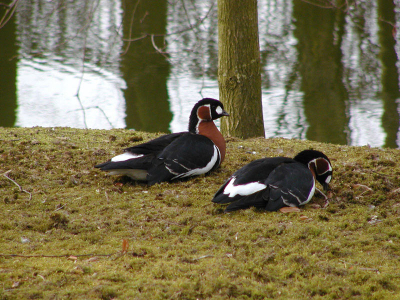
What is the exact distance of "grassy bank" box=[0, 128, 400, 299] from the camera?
9.69 ft

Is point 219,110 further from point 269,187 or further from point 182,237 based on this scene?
point 182,237

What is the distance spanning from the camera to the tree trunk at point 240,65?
22.5ft

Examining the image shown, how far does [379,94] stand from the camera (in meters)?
12.5

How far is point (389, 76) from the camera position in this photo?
525 inches

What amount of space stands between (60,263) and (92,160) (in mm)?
2442

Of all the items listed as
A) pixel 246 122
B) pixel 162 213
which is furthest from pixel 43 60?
pixel 162 213

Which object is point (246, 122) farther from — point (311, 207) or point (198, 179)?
point (311, 207)

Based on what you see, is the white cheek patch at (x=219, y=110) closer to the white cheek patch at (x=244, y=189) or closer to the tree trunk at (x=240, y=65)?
the white cheek patch at (x=244, y=189)

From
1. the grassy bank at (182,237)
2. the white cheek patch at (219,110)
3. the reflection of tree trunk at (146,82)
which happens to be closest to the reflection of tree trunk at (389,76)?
the white cheek patch at (219,110)

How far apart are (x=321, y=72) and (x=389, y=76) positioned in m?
1.85

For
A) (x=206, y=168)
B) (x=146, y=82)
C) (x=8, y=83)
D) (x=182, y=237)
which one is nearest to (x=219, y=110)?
(x=206, y=168)

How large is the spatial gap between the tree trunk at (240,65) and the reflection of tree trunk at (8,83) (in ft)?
17.9

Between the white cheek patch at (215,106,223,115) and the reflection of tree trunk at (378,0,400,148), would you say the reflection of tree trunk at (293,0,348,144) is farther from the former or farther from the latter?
the white cheek patch at (215,106,223,115)

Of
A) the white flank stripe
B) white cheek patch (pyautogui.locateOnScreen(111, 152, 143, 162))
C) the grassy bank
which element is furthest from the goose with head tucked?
white cheek patch (pyautogui.locateOnScreen(111, 152, 143, 162))
